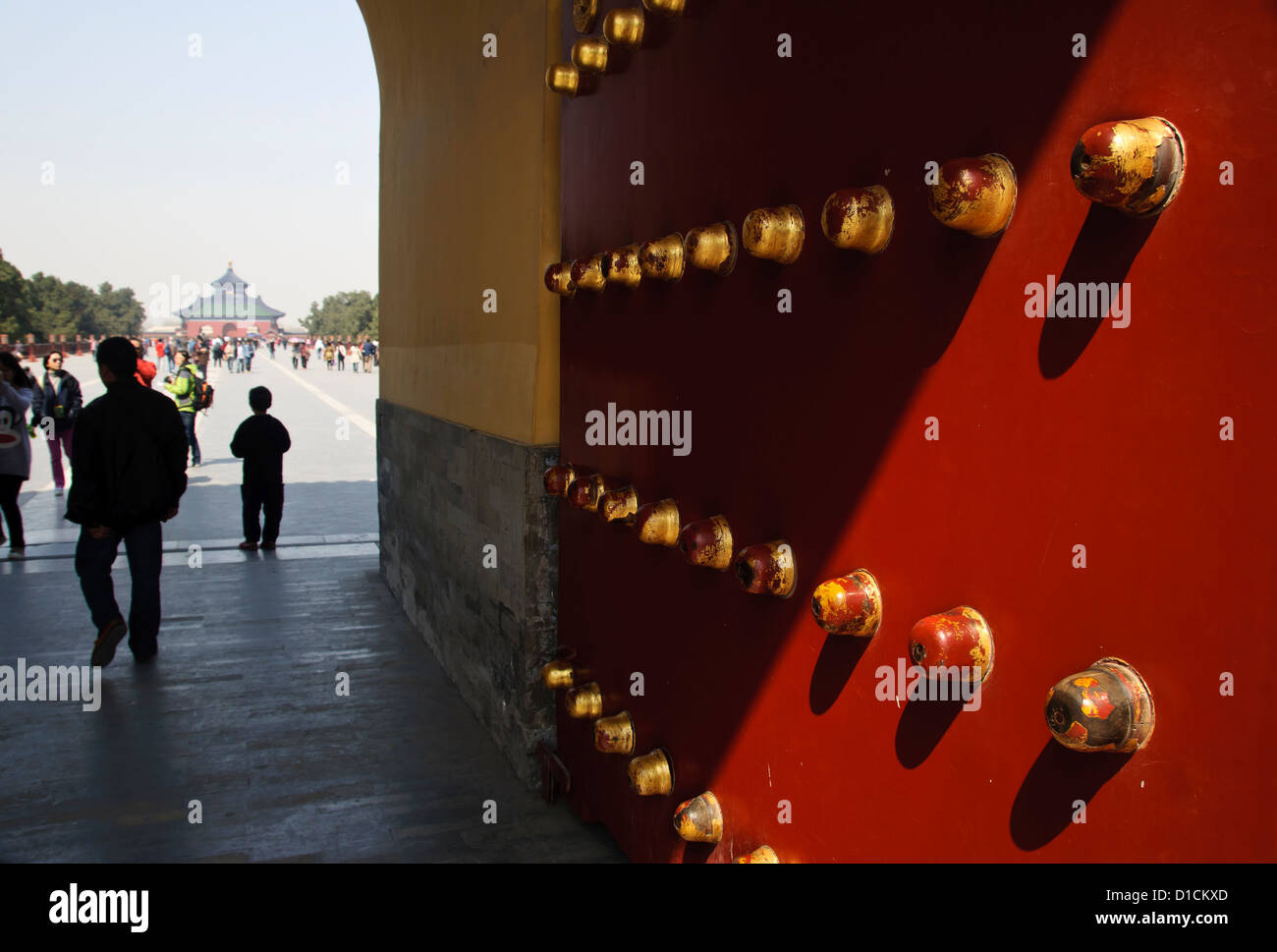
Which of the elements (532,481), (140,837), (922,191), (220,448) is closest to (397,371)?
(532,481)

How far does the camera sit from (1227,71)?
1.08 meters

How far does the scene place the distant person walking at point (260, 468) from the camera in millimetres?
9391

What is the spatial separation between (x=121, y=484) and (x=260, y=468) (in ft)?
12.3

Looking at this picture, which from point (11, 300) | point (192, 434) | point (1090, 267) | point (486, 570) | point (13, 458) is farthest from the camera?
point (11, 300)

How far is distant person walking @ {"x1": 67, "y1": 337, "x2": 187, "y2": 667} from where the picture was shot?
5660 mm

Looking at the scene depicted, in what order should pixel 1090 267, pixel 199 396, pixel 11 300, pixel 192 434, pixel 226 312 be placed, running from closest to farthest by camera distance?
1. pixel 1090 267
2. pixel 199 396
3. pixel 192 434
4. pixel 11 300
5. pixel 226 312

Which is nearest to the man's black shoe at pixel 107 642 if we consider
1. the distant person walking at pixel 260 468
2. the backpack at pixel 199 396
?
the distant person walking at pixel 260 468

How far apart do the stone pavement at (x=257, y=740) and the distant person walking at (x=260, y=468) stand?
27.7 inches

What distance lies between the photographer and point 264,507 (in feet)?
31.6

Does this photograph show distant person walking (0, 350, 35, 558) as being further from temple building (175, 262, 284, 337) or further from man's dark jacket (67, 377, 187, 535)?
temple building (175, 262, 284, 337)

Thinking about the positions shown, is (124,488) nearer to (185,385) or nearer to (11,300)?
(185,385)

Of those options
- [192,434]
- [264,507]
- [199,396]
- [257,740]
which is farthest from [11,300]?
[257,740]

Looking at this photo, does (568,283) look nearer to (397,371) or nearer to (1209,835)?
(1209,835)
